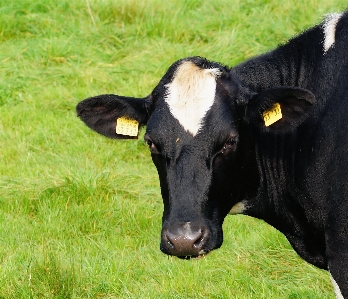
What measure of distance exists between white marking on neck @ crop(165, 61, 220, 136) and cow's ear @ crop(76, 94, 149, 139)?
28 cm

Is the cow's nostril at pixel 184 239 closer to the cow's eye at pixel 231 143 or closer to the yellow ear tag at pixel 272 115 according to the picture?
the cow's eye at pixel 231 143

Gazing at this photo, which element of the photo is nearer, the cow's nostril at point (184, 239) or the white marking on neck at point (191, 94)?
the cow's nostril at point (184, 239)

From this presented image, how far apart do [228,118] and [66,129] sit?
4.48 metres

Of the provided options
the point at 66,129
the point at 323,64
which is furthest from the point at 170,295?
the point at 66,129

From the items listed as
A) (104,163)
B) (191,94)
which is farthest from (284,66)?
(104,163)

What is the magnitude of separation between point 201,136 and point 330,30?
115 cm

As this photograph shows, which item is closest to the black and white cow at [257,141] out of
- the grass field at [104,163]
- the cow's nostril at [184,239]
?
the cow's nostril at [184,239]

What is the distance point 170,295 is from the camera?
19.8 ft

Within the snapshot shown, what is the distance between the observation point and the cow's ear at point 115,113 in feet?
18.3

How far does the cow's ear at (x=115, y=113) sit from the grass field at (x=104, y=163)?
1107 mm

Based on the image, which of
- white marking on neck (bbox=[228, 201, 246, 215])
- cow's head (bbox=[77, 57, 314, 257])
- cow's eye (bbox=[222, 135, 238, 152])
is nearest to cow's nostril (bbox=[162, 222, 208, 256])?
cow's head (bbox=[77, 57, 314, 257])

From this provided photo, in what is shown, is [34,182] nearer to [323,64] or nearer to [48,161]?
[48,161]

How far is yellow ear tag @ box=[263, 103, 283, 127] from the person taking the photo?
17.3 feet

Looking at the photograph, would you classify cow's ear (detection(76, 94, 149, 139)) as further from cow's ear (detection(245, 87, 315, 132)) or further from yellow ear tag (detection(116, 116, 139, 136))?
cow's ear (detection(245, 87, 315, 132))
